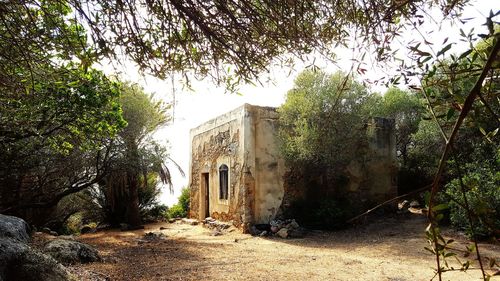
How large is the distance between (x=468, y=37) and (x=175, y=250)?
771 cm

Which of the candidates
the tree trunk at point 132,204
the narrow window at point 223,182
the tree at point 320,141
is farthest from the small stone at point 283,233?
the tree trunk at point 132,204

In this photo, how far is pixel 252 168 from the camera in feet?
34.7

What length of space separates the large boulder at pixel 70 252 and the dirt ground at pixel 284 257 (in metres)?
0.24

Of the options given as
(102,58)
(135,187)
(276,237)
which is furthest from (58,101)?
(135,187)

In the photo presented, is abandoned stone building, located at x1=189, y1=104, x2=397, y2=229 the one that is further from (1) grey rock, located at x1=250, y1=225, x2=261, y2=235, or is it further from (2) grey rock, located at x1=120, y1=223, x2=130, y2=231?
(2) grey rock, located at x1=120, y1=223, x2=130, y2=231

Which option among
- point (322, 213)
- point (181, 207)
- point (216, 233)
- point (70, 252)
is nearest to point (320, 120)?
point (322, 213)

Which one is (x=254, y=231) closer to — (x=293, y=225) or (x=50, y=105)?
(x=293, y=225)

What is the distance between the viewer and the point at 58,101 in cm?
504

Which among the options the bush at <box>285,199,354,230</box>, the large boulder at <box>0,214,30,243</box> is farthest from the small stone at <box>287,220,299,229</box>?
the large boulder at <box>0,214,30,243</box>

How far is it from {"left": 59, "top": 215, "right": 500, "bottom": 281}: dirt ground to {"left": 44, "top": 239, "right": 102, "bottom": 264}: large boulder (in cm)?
24

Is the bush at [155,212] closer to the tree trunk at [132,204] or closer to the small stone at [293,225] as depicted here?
the tree trunk at [132,204]

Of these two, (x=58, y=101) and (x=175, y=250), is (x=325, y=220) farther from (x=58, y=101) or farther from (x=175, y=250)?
(x=58, y=101)

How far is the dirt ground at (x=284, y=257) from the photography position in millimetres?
5496

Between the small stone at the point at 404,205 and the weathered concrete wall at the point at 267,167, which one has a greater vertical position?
the weathered concrete wall at the point at 267,167
